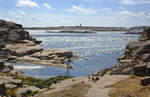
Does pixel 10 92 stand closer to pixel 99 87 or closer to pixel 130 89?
pixel 99 87

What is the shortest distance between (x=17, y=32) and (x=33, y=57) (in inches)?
1622

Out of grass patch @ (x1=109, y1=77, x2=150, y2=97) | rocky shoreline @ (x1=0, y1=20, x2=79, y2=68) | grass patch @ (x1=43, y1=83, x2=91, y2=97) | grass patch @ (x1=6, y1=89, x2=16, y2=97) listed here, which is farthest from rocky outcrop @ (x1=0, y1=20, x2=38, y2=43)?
grass patch @ (x1=109, y1=77, x2=150, y2=97)

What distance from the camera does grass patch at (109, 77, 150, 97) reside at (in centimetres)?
2353

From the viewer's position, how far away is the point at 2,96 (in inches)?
956

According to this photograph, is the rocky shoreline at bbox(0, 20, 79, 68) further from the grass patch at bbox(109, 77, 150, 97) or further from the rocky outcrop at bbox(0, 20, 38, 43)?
the grass patch at bbox(109, 77, 150, 97)

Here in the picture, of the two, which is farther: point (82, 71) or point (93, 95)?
point (82, 71)

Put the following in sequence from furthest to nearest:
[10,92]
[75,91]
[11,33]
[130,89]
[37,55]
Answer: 1. [11,33]
2. [37,55]
3. [10,92]
4. [75,91]
5. [130,89]

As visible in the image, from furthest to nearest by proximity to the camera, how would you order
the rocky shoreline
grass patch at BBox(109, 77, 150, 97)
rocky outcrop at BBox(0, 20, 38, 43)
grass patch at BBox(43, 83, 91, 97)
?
rocky outcrop at BBox(0, 20, 38, 43) → the rocky shoreline → grass patch at BBox(43, 83, 91, 97) → grass patch at BBox(109, 77, 150, 97)

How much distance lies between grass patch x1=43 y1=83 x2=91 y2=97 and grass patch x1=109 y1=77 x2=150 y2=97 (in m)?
2.64

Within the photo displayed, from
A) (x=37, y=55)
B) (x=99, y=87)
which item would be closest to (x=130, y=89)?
(x=99, y=87)

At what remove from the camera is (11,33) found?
420ft

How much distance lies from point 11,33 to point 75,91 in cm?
10720

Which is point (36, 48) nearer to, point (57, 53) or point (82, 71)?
point (57, 53)

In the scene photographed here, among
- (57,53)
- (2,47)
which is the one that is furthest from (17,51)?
(57,53)
